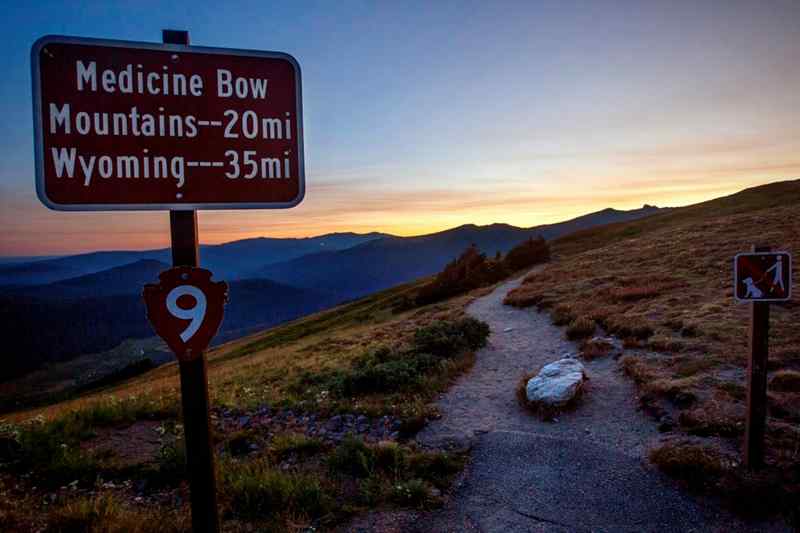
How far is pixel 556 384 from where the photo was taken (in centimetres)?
893

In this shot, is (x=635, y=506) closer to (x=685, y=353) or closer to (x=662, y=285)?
(x=685, y=353)

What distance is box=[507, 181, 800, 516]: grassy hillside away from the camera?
616 cm

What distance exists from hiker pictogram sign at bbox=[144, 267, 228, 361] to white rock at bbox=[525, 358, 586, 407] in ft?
23.2

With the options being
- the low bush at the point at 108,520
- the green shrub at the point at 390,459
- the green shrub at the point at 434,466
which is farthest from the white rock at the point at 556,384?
the low bush at the point at 108,520

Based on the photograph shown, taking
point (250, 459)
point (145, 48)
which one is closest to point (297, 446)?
point (250, 459)

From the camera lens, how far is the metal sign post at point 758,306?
5578mm

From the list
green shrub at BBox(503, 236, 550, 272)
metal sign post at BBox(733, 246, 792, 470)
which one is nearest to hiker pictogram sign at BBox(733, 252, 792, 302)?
metal sign post at BBox(733, 246, 792, 470)

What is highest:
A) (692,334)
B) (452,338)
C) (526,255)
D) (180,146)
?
(180,146)

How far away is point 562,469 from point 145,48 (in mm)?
6740

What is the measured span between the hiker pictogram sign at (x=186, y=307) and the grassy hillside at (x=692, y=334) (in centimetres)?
600

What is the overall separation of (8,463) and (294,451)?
410 cm

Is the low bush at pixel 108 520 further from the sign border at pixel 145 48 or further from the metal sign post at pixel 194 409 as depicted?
the sign border at pixel 145 48

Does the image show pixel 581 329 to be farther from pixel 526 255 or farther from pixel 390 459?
pixel 526 255

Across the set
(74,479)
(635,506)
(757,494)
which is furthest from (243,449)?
(757,494)
